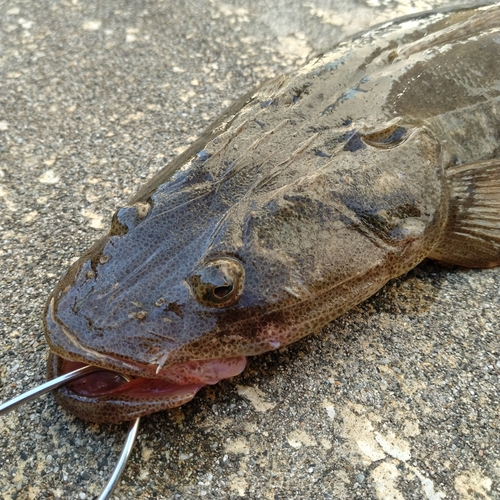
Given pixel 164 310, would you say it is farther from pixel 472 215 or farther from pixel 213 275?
pixel 472 215

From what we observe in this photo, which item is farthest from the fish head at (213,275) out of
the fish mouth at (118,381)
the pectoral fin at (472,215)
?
the pectoral fin at (472,215)

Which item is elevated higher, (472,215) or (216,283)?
(216,283)

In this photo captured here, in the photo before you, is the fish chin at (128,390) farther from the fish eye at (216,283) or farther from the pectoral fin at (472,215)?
the pectoral fin at (472,215)

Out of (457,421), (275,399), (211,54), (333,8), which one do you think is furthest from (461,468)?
(333,8)

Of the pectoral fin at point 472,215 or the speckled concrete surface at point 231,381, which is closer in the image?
the speckled concrete surface at point 231,381

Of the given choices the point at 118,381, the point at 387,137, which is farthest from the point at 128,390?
the point at 387,137

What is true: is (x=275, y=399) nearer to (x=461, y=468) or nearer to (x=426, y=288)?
(x=461, y=468)

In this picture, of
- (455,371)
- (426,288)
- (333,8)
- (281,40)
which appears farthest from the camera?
(333,8)
